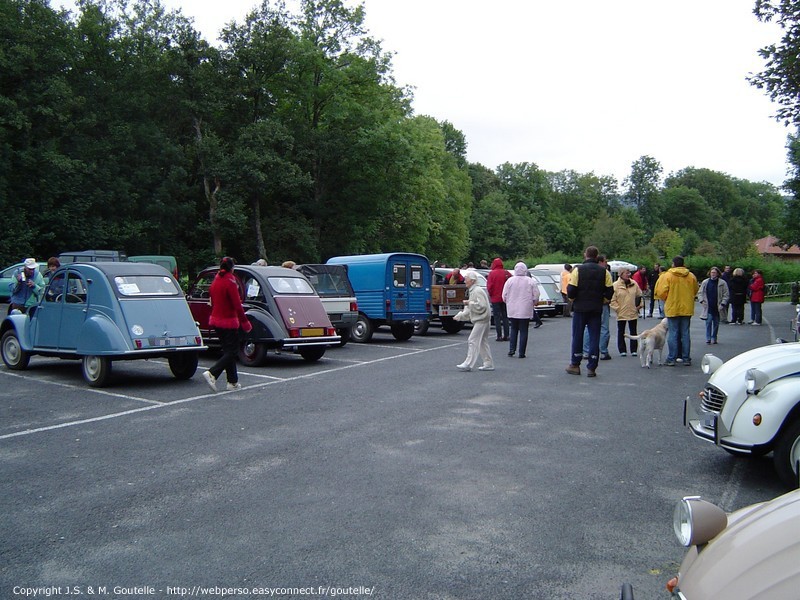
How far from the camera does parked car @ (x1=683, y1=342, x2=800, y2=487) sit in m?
5.66

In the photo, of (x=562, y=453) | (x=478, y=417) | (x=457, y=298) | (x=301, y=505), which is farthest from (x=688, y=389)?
(x=457, y=298)

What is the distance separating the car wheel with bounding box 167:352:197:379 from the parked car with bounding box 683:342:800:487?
26.6ft

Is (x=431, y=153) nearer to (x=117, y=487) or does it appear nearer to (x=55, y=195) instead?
(x=55, y=195)

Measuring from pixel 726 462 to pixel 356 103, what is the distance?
132 feet

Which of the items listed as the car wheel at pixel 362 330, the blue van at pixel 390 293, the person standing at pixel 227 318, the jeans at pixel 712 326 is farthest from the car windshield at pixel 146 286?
the jeans at pixel 712 326

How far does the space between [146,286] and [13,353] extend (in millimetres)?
3317

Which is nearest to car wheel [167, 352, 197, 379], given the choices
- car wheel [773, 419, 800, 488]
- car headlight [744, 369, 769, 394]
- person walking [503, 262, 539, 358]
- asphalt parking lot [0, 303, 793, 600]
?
asphalt parking lot [0, 303, 793, 600]

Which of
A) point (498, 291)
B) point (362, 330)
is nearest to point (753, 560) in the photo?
point (498, 291)

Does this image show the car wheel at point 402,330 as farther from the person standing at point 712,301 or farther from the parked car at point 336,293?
the person standing at point 712,301

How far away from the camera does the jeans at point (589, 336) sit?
12086 millimetres

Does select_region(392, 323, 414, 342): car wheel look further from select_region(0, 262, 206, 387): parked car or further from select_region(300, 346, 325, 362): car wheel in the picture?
select_region(0, 262, 206, 387): parked car

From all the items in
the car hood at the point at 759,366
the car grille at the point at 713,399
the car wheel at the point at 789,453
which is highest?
the car hood at the point at 759,366

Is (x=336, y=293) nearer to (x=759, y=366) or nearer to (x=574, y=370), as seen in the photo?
(x=574, y=370)

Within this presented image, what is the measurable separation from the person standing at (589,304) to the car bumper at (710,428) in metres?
5.40
